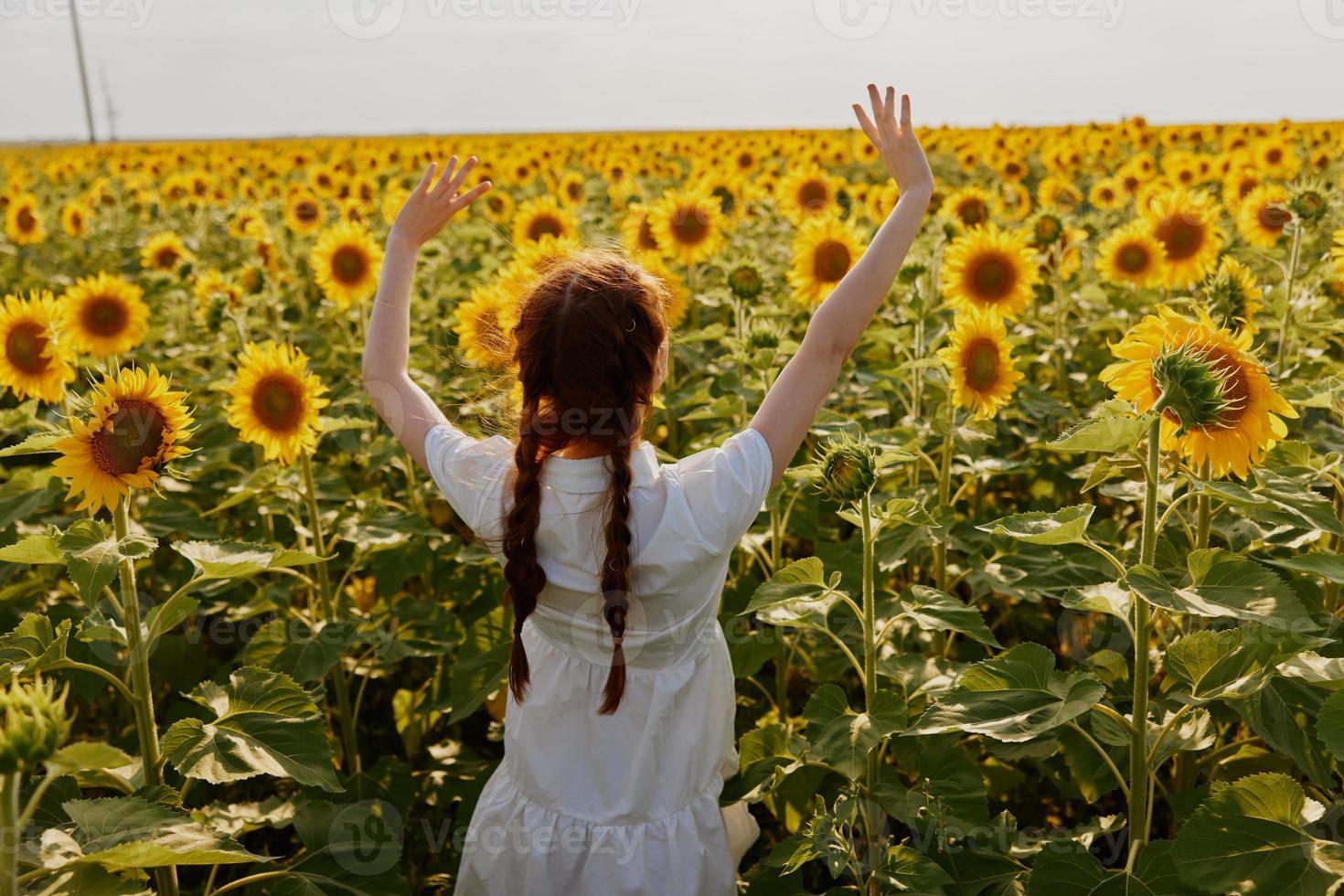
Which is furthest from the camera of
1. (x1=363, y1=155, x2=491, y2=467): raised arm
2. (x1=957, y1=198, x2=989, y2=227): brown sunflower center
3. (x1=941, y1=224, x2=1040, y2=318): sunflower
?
(x1=957, y1=198, x2=989, y2=227): brown sunflower center

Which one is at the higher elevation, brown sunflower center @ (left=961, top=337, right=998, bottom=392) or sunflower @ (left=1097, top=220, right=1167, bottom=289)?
sunflower @ (left=1097, top=220, right=1167, bottom=289)

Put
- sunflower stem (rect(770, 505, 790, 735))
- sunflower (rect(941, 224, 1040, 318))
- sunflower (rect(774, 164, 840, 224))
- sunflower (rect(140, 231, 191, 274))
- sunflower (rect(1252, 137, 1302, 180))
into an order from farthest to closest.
Result: sunflower (rect(1252, 137, 1302, 180)), sunflower (rect(774, 164, 840, 224)), sunflower (rect(140, 231, 191, 274)), sunflower (rect(941, 224, 1040, 318)), sunflower stem (rect(770, 505, 790, 735))

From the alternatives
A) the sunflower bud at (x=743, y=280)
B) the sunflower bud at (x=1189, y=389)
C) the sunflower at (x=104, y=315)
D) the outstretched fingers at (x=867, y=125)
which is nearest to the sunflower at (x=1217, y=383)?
the sunflower bud at (x=1189, y=389)

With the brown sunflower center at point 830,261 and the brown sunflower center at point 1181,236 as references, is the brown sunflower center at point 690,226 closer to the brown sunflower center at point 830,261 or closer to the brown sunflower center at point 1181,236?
the brown sunflower center at point 830,261

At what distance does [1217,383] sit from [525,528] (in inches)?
46.6

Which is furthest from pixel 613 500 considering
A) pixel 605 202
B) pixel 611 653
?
pixel 605 202

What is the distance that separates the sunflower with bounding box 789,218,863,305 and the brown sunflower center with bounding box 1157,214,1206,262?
134cm

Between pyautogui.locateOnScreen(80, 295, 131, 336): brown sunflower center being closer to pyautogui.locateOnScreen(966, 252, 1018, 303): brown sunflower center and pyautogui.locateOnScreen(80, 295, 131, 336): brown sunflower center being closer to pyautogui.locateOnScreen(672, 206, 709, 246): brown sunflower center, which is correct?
pyautogui.locateOnScreen(672, 206, 709, 246): brown sunflower center

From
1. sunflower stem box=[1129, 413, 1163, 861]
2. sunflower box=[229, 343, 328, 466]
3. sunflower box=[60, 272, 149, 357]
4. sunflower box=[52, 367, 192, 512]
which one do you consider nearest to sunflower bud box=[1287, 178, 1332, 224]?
sunflower stem box=[1129, 413, 1163, 861]

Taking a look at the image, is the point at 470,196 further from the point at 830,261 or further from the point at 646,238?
the point at 646,238

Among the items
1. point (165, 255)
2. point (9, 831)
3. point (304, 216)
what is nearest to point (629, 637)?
point (9, 831)

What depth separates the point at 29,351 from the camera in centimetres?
324

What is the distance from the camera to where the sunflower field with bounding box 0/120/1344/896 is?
1.78m

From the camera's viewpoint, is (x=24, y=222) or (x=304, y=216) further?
(x=24, y=222)
